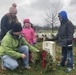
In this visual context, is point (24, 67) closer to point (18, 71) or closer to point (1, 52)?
point (18, 71)

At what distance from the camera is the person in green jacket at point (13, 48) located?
20.0ft

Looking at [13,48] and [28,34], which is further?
[28,34]

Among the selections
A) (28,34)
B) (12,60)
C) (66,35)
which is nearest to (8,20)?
(28,34)

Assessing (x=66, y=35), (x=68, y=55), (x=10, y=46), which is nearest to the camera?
(x=10, y=46)

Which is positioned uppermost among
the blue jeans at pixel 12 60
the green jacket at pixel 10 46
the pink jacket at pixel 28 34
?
the pink jacket at pixel 28 34

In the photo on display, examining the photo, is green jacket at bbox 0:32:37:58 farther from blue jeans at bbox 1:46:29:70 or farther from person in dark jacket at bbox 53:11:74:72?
person in dark jacket at bbox 53:11:74:72

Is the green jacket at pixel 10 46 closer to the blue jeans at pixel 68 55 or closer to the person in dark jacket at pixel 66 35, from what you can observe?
the person in dark jacket at pixel 66 35

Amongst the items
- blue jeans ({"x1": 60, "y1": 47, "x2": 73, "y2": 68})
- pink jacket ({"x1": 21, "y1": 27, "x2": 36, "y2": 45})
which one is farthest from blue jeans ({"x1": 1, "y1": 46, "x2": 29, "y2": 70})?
blue jeans ({"x1": 60, "y1": 47, "x2": 73, "y2": 68})

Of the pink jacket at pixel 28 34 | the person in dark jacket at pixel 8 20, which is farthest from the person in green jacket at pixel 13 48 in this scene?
the person in dark jacket at pixel 8 20

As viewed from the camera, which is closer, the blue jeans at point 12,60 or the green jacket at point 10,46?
the green jacket at point 10,46

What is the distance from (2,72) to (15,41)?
2.96 feet

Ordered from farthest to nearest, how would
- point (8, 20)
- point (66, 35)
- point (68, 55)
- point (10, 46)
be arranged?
point (8, 20) → point (68, 55) → point (66, 35) → point (10, 46)

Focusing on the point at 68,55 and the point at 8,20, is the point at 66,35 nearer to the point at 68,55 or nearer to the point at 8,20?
the point at 68,55

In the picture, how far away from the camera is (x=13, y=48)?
20.8 feet
